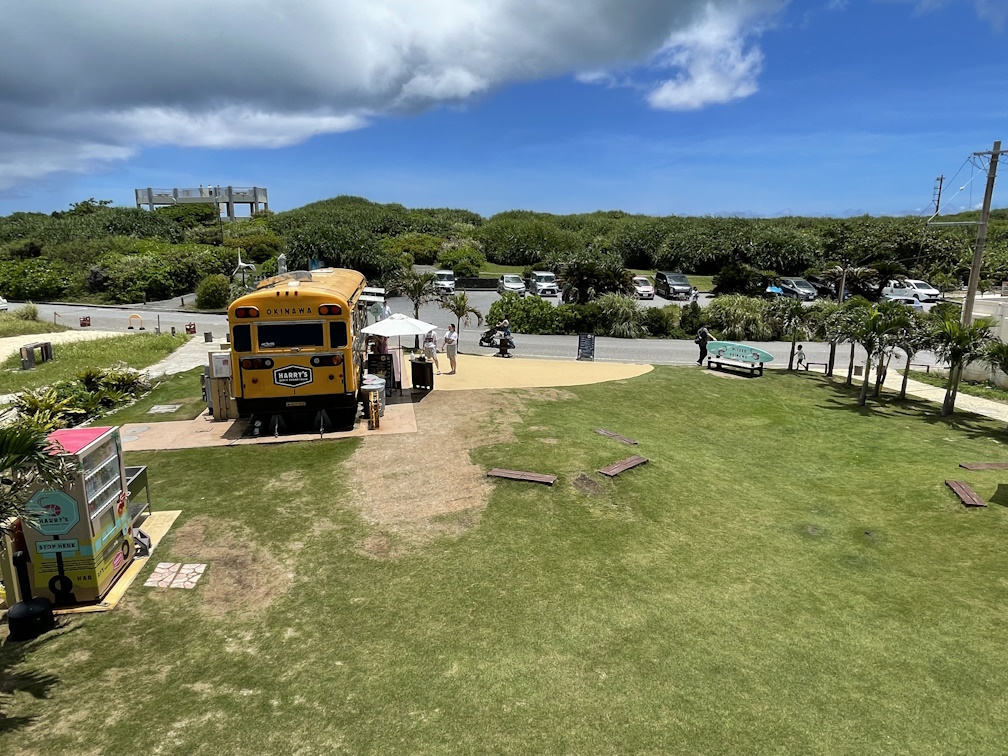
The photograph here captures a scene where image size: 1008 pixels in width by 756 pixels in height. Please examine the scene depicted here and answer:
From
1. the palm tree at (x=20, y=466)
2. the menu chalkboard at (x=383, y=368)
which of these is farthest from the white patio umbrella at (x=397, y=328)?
the palm tree at (x=20, y=466)

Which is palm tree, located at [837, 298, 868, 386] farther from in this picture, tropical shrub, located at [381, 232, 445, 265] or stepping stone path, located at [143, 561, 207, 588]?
tropical shrub, located at [381, 232, 445, 265]

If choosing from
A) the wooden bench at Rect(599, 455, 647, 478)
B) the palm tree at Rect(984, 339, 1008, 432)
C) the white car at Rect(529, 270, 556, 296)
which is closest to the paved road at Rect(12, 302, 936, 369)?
the white car at Rect(529, 270, 556, 296)

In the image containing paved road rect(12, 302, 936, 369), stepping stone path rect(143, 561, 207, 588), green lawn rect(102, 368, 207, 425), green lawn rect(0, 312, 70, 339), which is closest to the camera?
stepping stone path rect(143, 561, 207, 588)

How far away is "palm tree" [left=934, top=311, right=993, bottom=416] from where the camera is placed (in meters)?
16.0

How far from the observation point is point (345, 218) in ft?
214

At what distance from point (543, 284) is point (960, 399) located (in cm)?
2670

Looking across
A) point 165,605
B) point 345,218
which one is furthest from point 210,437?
point 345,218

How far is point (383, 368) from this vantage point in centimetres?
1683

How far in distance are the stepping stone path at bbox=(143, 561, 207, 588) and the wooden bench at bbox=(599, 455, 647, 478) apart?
6.18 meters

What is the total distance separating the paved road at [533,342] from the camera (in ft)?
83.4

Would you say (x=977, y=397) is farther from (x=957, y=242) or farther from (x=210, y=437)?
(x=957, y=242)

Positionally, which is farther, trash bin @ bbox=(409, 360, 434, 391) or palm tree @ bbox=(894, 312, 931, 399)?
palm tree @ bbox=(894, 312, 931, 399)

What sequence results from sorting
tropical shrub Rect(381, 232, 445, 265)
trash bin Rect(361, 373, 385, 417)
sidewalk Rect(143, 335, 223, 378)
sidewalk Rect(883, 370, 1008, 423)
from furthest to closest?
tropical shrub Rect(381, 232, 445, 265), sidewalk Rect(143, 335, 223, 378), sidewalk Rect(883, 370, 1008, 423), trash bin Rect(361, 373, 385, 417)

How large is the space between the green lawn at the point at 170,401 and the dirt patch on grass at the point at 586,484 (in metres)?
9.03
